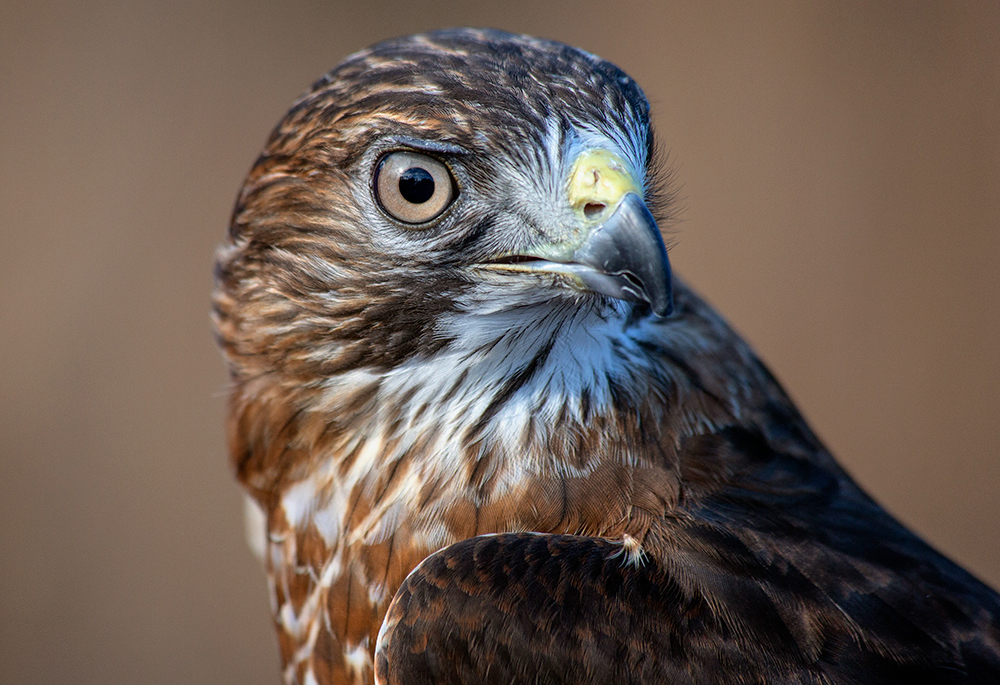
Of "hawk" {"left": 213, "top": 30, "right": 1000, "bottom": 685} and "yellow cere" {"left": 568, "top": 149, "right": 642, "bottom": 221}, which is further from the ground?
"yellow cere" {"left": 568, "top": 149, "right": 642, "bottom": 221}

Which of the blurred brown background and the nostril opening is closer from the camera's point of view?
the nostril opening

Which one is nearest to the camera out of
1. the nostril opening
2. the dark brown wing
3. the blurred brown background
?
the dark brown wing

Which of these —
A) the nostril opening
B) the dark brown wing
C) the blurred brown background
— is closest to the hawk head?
the nostril opening

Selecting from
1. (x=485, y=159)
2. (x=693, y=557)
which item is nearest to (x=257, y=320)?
(x=485, y=159)

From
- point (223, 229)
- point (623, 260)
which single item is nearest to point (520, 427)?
point (623, 260)

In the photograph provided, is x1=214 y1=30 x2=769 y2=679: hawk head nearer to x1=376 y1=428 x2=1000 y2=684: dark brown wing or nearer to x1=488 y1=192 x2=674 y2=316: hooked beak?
x1=488 y1=192 x2=674 y2=316: hooked beak

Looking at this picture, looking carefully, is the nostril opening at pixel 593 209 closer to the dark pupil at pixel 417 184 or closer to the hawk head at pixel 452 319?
the hawk head at pixel 452 319

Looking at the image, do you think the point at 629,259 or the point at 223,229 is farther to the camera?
the point at 223,229

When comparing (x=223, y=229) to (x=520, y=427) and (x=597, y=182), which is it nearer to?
(x=520, y=427)
